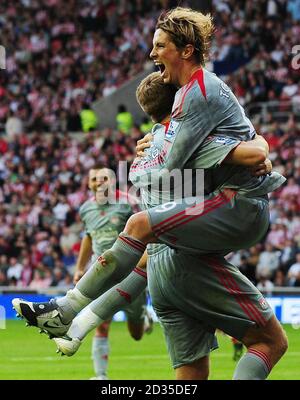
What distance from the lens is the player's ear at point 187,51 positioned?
648 centimetres

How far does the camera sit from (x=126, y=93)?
29484 mm

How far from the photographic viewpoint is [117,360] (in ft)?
45.3

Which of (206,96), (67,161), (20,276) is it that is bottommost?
(20,276)

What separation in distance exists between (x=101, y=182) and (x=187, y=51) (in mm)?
6347

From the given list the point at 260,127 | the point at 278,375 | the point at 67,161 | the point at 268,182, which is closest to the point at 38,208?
the point at 67,161

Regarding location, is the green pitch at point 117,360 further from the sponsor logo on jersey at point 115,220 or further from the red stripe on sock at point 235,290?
the red stripe on sock at point 235,290

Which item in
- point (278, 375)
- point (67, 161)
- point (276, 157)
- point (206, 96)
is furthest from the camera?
point (67, 161)

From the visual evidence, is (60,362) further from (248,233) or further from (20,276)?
(20,276)

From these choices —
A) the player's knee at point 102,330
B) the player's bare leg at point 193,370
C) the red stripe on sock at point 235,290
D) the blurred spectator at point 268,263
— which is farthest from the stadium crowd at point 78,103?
the red stripe on sock at point 235,290

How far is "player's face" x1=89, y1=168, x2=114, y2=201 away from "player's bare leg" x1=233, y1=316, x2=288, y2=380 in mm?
5975

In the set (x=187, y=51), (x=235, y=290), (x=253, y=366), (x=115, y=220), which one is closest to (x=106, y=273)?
(x=235, y=290)

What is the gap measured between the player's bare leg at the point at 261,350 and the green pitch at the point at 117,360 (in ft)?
14.9

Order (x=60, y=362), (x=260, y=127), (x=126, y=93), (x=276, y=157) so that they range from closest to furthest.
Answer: (x=60, y=362) < (x=276, y=157) < (x=260, y=127) < (x=126, y=93)

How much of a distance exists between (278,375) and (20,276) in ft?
41.0
